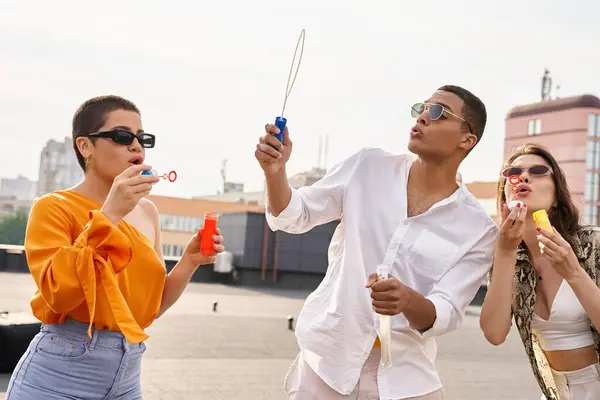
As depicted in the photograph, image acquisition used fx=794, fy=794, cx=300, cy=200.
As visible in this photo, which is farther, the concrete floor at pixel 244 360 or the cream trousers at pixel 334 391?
the concrete floor at pixel 244 360

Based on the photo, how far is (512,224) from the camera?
10.1 ft

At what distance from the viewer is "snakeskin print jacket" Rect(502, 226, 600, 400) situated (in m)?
3.40

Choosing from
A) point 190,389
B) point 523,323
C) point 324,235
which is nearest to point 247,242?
point 324,235

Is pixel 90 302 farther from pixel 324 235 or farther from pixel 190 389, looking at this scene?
pixel 324 235

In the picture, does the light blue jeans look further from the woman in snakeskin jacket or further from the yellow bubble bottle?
the yellow bubble bottle

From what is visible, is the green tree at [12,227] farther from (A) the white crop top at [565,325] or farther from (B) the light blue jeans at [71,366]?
(A) the white crop top at [565,325]

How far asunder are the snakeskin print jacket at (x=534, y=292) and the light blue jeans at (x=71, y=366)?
66.3 inches

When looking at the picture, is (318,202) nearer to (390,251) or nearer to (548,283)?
(390,251)

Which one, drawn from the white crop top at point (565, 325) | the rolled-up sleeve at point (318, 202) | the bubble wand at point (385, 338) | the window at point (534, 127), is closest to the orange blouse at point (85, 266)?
the rolled-up sleeve at point (318, 202)

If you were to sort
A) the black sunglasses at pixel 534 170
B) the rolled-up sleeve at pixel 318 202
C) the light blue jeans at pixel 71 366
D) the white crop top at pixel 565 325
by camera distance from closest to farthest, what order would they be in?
the light blue jeans at pixel 71 366 → the rolled-up sleeve at pixel 318 202 → the white crop top at pixel 565 325 → the black sunglasses at pixel 534 170

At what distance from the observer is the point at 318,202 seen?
3.21 metres

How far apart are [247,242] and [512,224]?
1127 inches

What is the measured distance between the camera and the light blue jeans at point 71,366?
277 cm

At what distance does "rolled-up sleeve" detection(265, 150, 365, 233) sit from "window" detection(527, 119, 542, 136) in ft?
241
